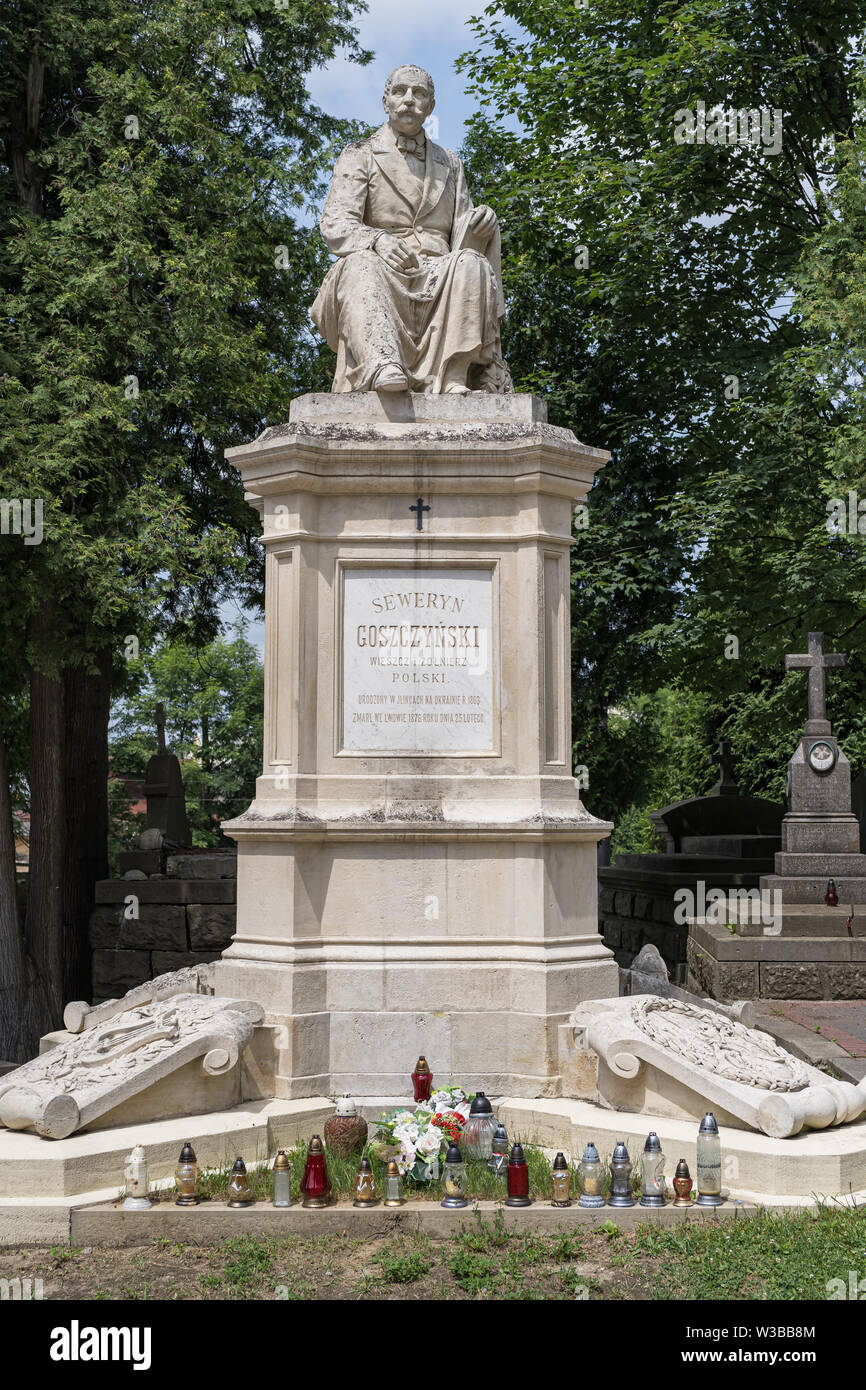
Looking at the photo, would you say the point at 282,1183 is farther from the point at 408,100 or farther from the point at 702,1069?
the point at 408,100

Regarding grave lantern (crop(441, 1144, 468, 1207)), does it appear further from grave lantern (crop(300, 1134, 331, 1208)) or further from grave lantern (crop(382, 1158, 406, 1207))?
grave lantern (crop(300, 1134, 331, 1208))

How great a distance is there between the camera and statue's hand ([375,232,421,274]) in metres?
7.71

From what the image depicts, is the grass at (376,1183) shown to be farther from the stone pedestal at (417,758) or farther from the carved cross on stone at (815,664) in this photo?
the carved cross on stone at (815,664)

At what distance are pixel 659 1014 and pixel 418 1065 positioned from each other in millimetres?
1173

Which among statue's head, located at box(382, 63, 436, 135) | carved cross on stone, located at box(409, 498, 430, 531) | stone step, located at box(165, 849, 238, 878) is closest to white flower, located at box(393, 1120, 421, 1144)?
carved cross on stone, located at box(409, 498, 430, 531)

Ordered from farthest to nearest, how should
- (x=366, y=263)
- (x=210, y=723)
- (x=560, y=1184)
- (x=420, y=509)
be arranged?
(x=210, y=723), (x=366, y=263), (x=420, y=509), (x=560, y=1184)

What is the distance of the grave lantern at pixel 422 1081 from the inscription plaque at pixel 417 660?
1.58 m

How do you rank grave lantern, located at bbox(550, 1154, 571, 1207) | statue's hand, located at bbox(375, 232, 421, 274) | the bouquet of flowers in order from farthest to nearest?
statue's hand, located at bbox(375, 232, 421, 274)
the bouquet of flowers
grave lantern, located at bbox(550, 1154, 571, 1207)

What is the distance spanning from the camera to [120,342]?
14.8 m

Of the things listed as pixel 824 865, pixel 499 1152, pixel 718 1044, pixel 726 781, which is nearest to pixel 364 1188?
pixel 499 1152

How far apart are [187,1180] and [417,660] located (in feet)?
9.45

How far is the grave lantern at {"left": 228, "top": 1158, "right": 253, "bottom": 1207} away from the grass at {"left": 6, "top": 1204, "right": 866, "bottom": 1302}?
25 cm
